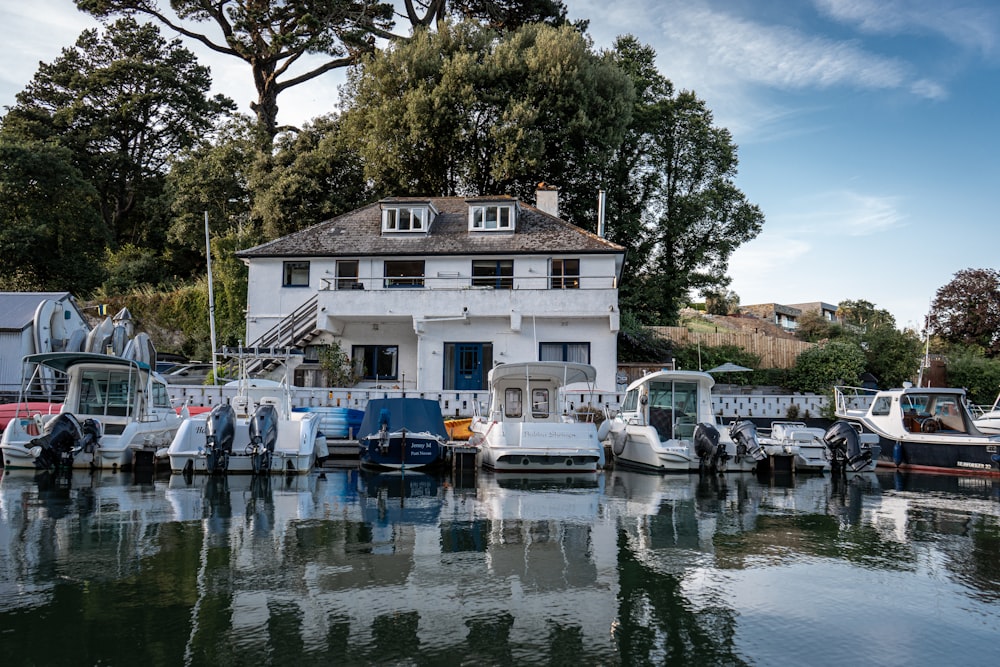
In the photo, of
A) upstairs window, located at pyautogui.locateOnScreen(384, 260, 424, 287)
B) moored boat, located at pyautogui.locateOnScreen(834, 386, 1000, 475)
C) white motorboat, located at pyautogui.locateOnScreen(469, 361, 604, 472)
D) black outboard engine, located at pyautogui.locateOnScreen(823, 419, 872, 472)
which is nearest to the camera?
white motorboat, located at pyautogui.locateOnScreen(469, 361, 604, 472)

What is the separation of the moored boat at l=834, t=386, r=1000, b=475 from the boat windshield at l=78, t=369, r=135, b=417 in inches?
792

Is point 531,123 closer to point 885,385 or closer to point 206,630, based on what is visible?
point 885,385

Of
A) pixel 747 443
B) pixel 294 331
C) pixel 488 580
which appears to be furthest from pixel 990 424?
pixel 294 331

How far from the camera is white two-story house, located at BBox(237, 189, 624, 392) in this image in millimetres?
28266

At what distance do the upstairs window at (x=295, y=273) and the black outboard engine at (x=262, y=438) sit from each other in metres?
13.9

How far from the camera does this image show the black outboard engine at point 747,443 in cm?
1892

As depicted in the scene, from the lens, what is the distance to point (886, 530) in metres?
11.7

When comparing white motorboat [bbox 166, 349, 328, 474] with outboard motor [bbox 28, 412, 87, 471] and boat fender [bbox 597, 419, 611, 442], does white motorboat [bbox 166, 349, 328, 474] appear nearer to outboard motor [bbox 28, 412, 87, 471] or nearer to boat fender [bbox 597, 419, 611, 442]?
outboard motor [bbox 28, 412, 87, 471]

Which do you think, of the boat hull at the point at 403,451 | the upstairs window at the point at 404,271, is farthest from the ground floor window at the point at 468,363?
the boat hull at the point at 403,451

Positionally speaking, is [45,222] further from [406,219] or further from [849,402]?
[849,402]

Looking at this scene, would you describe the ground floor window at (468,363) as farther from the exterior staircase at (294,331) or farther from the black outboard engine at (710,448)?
the black outboard engine at (710,448)

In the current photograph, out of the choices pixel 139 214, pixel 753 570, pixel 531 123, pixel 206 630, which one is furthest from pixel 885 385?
pixel 139 214

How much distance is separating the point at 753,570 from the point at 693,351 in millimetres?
26150

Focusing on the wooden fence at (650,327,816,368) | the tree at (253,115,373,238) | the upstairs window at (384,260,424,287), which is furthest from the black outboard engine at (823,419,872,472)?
the tree at (253,115,373,238)
